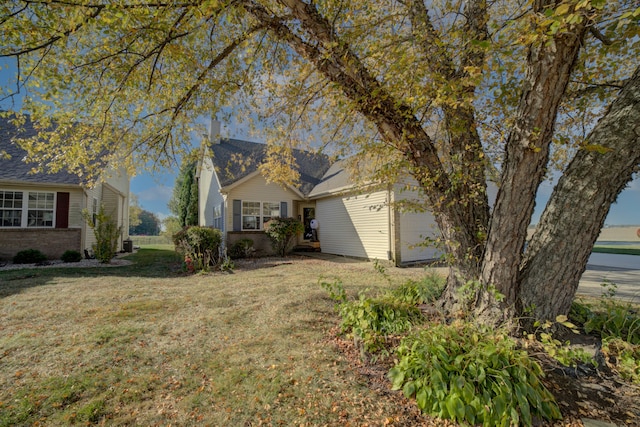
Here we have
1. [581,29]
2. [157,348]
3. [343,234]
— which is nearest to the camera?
[581,29]

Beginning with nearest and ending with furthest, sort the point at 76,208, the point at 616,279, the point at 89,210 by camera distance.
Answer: the point at 616,279 < the point at 76,208 < the point at 89,210

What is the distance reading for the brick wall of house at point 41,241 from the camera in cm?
1062

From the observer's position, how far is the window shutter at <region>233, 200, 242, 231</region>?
13.4 metres

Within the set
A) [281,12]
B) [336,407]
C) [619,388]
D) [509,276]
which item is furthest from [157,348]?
[281,12]

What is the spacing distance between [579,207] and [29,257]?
15298 mm

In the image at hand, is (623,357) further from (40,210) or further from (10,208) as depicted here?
(10,208)

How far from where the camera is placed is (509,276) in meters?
3.18

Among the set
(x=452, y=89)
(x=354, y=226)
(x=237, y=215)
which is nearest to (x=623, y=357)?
(x=452, y=89)

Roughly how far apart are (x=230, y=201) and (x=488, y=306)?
1195 centimetres

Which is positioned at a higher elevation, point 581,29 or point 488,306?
point 581,29

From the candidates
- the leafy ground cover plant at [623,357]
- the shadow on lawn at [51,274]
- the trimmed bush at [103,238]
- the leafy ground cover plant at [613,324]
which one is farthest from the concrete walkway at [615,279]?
the trimmed bush at [103,238]

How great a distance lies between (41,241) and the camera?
11.1 m

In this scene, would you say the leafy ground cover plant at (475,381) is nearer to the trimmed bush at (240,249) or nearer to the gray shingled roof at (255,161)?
the trimmed bush at (240,249)

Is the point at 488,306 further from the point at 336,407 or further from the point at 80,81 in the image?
the point at 80,81
